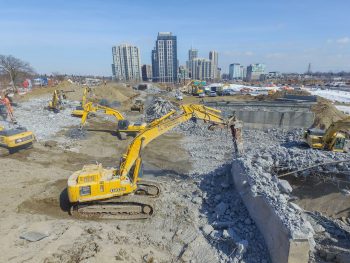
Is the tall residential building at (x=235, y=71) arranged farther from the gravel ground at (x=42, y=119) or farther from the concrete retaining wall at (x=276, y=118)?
the gravel ground at (x=42, y=119)

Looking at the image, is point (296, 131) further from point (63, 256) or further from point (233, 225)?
point (63, 256)

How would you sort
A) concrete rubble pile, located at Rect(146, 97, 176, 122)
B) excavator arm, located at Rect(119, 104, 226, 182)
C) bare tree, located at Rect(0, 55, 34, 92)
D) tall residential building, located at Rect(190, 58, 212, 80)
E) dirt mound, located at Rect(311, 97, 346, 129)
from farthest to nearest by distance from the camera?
tall residential building, located at Rect(190, 58, 212, 80), bare tree, located at Rect(0, 55, 34, 92), concrete rubble pile, located at Rect(146, 97, 176, 122), dirt mound, located at Rect(311, 97, 346, 129), excavator arm, located at Rect(119, 104, 226, 182)

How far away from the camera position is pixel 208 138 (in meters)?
18.5

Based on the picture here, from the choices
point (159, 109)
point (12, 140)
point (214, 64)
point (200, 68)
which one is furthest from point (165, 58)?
point (12, 140)

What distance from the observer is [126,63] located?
10388 cm

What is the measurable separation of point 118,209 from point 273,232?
204 inches

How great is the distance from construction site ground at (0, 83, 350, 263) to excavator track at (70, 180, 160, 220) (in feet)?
0.97

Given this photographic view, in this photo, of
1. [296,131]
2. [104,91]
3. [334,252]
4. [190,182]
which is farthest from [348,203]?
[104,91]

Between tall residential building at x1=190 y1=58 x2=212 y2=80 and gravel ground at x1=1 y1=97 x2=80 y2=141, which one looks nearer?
gravel ground at x1=1 y1=97 x2=80 y2=141

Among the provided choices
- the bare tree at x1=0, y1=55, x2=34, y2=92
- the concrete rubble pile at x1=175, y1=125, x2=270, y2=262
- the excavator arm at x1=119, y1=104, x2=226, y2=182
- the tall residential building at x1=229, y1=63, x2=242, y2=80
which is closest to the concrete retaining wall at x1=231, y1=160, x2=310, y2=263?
the concrete rubble pile at x1=175, y1=125, x2=270, y2=262

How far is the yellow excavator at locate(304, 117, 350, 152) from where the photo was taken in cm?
1339

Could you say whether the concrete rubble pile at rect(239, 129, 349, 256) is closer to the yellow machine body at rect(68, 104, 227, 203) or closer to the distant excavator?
the yellow machine body at rect(68, 104, 227, 203)

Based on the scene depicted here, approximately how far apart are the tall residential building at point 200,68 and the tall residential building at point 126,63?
29.8 metres

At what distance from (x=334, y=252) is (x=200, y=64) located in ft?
402
